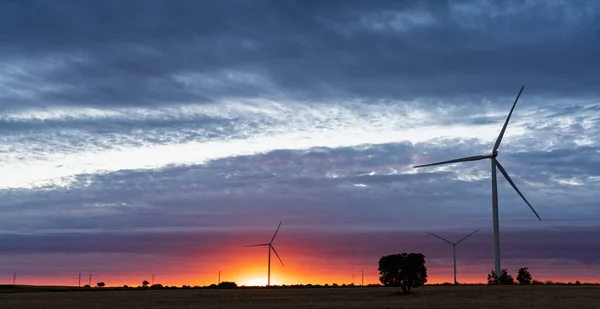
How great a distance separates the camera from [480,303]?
374 ft

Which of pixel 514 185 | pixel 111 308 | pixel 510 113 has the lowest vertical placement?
pixel 111 308

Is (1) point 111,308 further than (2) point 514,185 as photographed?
No

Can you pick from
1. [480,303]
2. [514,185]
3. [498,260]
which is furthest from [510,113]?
[480,303]

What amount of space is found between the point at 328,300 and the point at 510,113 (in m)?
75.3

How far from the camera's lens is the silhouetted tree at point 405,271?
15162 centimetres

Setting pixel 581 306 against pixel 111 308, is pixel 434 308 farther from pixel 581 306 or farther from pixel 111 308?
pixel 111 308

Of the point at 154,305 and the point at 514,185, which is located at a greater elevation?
the point at 514,185

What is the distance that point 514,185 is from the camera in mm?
164875

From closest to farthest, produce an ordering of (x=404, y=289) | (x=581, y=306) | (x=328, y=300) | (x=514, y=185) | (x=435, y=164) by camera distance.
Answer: (x=581, y=306), (x=328, y=300), (x=404, y=289), (x=514, y=185), (x=435, y=164)

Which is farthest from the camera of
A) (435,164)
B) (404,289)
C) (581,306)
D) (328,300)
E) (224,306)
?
(435,164)

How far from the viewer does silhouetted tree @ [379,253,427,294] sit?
15162 centimetres


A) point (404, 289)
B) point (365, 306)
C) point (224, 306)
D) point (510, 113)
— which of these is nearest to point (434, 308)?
point (365, 306)

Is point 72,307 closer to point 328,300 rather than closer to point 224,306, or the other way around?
point 224,306

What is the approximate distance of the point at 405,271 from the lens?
497ft
